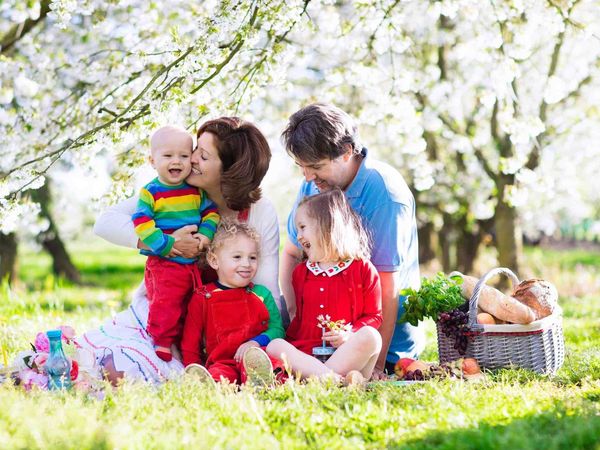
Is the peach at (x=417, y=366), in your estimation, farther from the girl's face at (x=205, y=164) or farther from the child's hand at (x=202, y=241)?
the girl's face at (x=205, y=164)

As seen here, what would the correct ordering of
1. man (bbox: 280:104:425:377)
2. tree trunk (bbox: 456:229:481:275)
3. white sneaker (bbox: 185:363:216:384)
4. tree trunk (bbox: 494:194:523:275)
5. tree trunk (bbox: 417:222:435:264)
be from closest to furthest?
white sneaker (bbox: 185:363:216:384) < man (bbox: 280:104:425:377) < tree trunk (bbox: 494:194:523:275) < tree trunk (bbox: 456:229:481:275) < tree trunk (bbox: 417:222:435:264)

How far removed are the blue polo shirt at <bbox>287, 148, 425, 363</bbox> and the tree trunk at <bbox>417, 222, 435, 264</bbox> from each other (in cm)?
924

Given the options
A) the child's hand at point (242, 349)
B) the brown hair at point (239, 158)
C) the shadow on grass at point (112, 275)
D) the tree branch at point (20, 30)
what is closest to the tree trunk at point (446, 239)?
the shadow on grass at point (112, 275)

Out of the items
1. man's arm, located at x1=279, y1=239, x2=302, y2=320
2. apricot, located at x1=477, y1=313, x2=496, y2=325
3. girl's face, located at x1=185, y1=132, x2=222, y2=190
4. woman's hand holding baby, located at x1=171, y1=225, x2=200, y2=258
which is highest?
girl's face, located at x1=185, y1=132, x2=222, y2=190

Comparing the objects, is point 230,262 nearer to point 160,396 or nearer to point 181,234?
point 181,234

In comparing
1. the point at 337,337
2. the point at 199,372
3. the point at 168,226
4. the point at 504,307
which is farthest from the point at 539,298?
the point at 168,226

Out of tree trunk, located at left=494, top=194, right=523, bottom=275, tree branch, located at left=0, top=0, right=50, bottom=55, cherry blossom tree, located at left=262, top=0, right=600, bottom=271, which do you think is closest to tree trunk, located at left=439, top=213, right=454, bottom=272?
cherry blossom tree, located at left=262, top=0, right=600, bottom=271

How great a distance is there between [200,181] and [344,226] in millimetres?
822

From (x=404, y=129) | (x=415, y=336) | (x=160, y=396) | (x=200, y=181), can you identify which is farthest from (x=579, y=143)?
(x=160, y=396)

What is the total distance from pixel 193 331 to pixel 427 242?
10.2 metres

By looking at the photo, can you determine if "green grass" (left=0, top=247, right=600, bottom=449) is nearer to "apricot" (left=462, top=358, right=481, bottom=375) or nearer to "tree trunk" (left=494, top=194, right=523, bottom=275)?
"apricot" (left=462, top=358, right=481, bottom=375)

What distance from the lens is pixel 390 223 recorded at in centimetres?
430

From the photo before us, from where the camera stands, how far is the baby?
408cm

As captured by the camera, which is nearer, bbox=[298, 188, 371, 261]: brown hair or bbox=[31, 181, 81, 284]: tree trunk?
bbox=[298, 188, 371, 261]: brown hair
